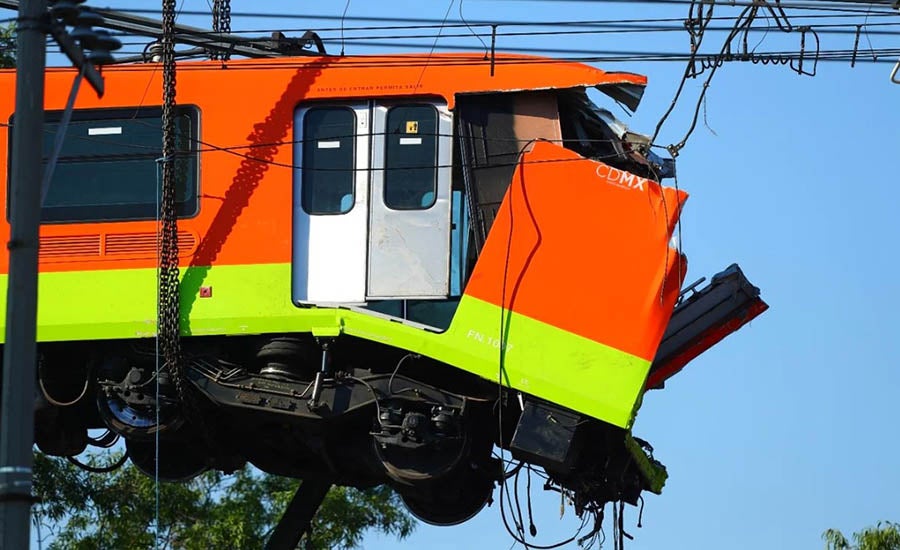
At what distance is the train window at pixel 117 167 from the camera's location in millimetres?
16141

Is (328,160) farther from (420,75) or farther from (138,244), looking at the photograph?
(138,244)

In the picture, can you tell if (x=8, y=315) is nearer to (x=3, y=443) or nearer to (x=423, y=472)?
(x=3, y=443)

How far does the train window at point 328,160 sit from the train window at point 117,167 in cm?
107

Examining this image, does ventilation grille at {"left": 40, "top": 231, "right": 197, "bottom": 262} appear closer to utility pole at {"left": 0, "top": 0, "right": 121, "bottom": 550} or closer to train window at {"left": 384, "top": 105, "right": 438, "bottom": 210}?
train window at {"left": 384, "top": 105, "right": 438, "bottom": 210}

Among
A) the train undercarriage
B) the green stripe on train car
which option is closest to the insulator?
the green stripe on train car

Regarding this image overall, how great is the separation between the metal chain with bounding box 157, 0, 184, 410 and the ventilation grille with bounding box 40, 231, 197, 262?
0.18m

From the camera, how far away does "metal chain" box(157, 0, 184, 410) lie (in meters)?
15.7

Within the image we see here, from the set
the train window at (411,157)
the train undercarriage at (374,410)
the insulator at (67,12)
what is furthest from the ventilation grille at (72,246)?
the insulator at (67,12)

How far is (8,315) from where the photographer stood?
34.5 feet

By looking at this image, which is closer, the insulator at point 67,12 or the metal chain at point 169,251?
the insulator at point 67,12

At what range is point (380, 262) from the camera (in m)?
15.6

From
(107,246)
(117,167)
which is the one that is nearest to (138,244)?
(107,246)

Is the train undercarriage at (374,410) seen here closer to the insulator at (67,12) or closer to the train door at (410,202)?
the train door at (410,202)

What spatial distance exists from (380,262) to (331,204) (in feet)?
2.43
